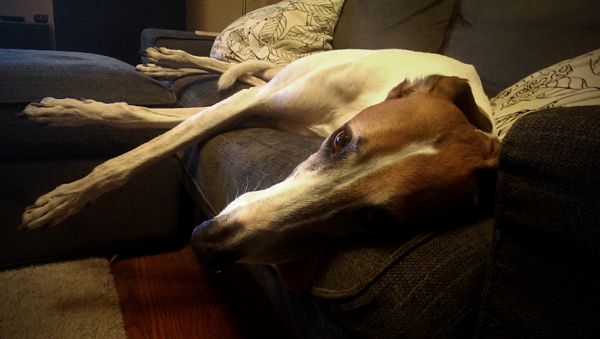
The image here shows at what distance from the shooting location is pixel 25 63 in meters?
1.82

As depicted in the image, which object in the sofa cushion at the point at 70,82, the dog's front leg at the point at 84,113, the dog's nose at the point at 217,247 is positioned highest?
the sofa cushion at the point at 70,82

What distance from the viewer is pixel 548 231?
0.61 meters

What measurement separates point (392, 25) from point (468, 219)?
1.95 m

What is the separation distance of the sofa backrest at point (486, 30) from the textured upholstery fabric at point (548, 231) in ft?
4.75

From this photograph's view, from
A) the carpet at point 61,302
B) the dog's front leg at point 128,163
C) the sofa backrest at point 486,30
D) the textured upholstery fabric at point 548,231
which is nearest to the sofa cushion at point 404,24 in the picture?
the sofa backrest at point 486,30

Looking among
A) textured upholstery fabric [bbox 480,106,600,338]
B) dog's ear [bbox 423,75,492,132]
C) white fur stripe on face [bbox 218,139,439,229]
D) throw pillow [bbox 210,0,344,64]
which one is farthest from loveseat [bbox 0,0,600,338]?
throw pillow [bbox 210,0,344,64]

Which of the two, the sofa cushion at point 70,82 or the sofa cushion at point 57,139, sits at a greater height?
the sofa cushion at point 70,82

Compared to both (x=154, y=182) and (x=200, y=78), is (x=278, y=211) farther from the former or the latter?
(x=200, y=78)

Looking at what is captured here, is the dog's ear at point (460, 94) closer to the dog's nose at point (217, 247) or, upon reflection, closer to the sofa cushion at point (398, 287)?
the sofa cushion at point (398, 287)

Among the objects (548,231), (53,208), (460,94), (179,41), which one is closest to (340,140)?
(460,94)

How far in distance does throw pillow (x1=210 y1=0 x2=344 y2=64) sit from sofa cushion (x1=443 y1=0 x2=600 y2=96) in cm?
94

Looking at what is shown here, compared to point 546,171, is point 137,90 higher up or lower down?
lower down

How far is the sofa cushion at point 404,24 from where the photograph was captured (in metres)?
2.46

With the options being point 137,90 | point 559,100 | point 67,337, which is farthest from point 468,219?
point 137,90
